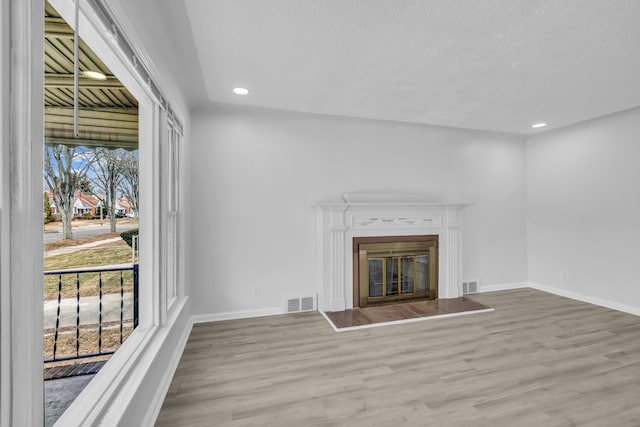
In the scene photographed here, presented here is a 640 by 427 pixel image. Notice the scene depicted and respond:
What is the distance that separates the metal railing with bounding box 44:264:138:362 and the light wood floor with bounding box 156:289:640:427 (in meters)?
0.62

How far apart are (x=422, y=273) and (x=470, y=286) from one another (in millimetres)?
929

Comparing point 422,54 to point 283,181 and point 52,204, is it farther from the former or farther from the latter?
point 52,204

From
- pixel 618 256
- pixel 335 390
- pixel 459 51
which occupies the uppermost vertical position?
pixel 459 51

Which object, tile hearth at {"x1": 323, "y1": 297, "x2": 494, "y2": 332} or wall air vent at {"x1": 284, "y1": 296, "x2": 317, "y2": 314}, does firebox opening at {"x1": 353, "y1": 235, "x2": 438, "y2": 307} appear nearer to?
tile hearth at {"x1": 323, "y1": 297, "x2": 494, "y2": 332}

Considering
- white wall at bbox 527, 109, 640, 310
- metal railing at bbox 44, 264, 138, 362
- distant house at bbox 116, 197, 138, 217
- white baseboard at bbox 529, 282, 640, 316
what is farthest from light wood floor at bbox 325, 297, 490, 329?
distant house at bbox 116, 197, 138, 217

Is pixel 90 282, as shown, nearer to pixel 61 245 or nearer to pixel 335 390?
pixel 61 245

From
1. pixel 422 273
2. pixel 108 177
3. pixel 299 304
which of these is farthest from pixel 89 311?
pixel 422 273

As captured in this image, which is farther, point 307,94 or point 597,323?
point 597,323

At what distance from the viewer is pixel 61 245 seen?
1106mm

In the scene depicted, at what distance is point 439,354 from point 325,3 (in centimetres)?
289

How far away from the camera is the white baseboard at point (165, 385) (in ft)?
5.75

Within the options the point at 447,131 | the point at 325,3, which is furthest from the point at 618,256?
the point at 325,3

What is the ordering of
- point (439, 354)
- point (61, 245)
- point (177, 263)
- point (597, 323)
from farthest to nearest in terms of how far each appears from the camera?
point (597, 323) < point (177, 263) < point (439, 354) < point (61, 245)

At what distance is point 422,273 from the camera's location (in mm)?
4043
